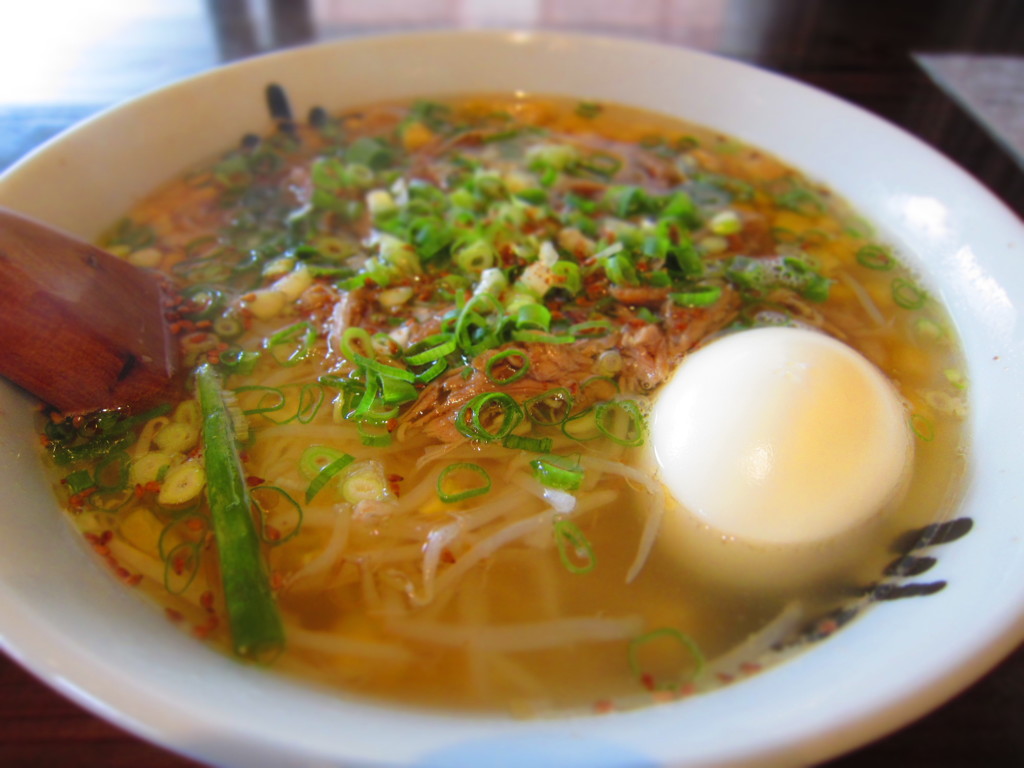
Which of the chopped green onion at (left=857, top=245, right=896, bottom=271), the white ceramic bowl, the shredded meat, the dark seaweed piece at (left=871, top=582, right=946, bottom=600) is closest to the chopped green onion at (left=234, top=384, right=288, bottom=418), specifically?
the shredded meat

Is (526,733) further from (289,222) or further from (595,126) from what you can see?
(595,126)

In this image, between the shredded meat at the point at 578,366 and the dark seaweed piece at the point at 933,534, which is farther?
the shredded meat at the point at 578,366

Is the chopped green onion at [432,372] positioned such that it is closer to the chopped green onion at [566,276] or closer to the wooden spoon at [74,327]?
the chopped green onion at [566,276]

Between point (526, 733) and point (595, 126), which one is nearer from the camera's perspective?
point (526, 733)

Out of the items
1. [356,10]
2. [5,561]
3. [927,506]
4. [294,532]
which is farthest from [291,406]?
[356,10]

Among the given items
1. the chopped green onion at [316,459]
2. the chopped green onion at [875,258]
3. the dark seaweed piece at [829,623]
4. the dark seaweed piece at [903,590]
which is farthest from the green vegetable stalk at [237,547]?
the chopped green onion at [875,258]

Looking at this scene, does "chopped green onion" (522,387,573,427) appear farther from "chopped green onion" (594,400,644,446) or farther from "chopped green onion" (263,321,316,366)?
"chopped green onion" (263,321,316,366)
